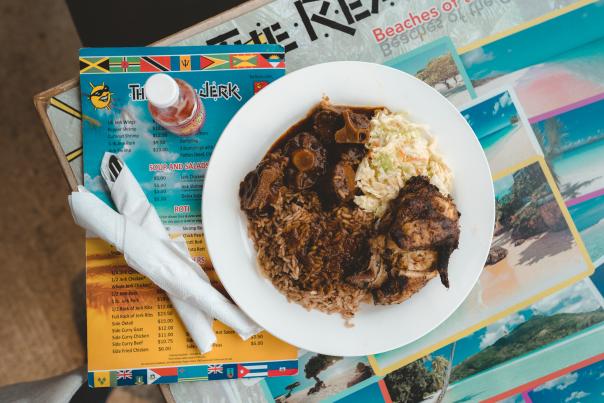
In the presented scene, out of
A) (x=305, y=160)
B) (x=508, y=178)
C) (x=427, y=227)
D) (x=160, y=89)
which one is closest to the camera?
(x=160, y=89)

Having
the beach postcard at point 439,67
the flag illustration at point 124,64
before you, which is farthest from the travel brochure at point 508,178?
the flag illustration at point 124,64

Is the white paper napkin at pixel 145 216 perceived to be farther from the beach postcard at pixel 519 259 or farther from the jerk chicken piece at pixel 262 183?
the beach postcard at pixel 519 259

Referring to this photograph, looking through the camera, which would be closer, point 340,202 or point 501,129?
point 340,202

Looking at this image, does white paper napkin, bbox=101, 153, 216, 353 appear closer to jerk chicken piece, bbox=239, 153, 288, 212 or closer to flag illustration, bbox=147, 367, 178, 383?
flag illustration, bbox=147, 367, 178, 383

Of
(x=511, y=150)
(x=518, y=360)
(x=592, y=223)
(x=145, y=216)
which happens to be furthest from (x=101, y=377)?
(x=592, y=223)

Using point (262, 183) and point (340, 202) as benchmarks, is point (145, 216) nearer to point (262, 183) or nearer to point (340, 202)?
point (262, 183)

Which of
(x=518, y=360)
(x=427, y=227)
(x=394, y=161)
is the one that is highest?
(x=394, y=161)

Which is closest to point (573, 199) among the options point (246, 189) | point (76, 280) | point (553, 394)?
point (553, 394)

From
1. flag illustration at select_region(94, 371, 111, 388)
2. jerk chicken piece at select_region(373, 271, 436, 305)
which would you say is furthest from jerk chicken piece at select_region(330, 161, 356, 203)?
flag illustration at select_region(94, 371, 111, 388)
